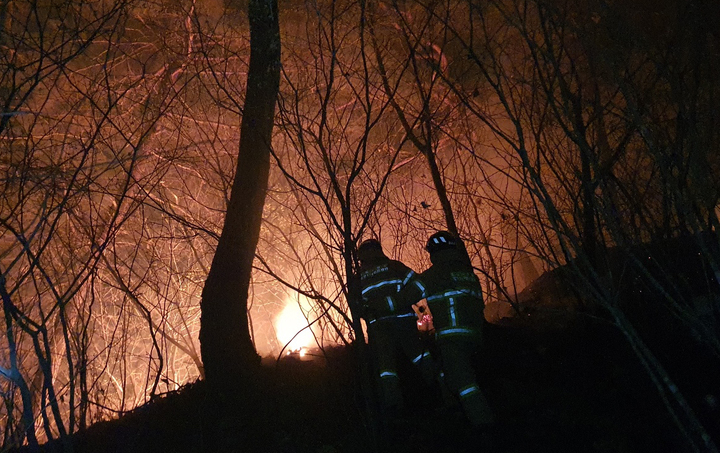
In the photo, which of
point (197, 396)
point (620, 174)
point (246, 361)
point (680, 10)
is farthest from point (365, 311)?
point (620, 174)

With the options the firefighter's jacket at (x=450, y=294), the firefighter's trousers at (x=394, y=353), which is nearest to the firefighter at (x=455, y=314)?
the firefighter's jacket at (x=450, y=294)

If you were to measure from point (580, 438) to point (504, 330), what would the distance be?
5.24 feet

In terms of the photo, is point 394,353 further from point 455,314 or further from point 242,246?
point 242,246

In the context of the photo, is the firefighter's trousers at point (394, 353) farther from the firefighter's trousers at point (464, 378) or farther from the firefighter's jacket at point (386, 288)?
the firefighter's trousers at point (464, 378)

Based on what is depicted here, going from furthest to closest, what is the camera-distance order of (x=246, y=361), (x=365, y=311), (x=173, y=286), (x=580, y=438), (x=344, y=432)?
(x=173, y=286) < (x=246, y=361) < (x=344, y=432) < (x=580, y=438) < (x=365, y=311)

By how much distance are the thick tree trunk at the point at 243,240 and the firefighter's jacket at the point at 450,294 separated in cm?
170

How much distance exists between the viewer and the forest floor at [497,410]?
11.5 ft

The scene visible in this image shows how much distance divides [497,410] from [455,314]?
36.1 inches

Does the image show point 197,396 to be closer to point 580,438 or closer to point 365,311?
point 365,311

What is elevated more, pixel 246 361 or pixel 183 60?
pixel 183 60

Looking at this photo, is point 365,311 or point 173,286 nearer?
point 365,311

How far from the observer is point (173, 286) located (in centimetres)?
810

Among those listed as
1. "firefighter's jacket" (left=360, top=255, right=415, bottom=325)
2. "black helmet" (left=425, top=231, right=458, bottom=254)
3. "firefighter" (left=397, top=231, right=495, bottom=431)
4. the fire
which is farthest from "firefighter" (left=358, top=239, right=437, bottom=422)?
the fire

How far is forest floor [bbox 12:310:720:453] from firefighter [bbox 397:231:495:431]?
0.31 metres
